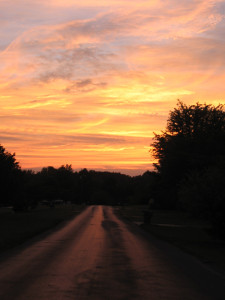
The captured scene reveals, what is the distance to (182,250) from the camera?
65.5 feet

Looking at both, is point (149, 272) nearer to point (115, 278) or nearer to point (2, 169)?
point (115, 278)

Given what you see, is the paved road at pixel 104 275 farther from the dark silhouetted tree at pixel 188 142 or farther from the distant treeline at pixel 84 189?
the distant treeline at pixel 84 189

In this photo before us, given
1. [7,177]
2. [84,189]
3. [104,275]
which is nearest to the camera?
[104,275]

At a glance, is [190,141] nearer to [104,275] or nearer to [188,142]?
[188,142]

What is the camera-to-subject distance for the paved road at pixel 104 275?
9.88 meters

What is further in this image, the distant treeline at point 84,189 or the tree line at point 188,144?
the distant treeline at point 84,189

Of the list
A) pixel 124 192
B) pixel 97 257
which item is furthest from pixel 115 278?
pixel 124 192

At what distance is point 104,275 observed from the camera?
12.5 metres

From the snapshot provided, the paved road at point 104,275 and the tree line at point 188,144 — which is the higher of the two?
the tree line at point 188,144

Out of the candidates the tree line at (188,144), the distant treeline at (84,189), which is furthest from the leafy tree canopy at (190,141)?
the distant treeline at (84,189)

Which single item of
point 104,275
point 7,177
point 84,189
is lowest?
point 104,275

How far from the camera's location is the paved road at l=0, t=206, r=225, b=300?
32.4 ft

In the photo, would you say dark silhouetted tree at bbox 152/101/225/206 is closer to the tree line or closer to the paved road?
the tree line

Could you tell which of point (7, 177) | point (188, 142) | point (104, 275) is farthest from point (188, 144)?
point (104, 275)
